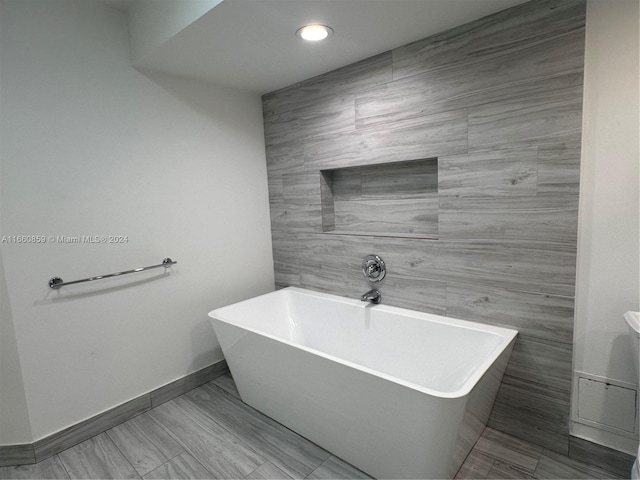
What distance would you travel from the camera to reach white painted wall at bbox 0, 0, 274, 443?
6.11 ft

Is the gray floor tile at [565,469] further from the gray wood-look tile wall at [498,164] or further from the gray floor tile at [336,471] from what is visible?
the gray floor tile at [336,471]

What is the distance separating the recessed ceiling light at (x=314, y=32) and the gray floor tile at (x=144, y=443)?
2.39 metres

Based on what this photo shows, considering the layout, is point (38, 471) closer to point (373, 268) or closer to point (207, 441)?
point (207, 441)

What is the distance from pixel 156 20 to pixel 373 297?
2103mm

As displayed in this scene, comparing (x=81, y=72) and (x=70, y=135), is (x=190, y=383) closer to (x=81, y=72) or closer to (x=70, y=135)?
(x=70, y=135)

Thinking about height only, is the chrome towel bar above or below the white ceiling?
below

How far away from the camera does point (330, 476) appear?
1.78 metres

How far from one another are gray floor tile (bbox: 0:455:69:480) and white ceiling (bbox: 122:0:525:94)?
2.36m

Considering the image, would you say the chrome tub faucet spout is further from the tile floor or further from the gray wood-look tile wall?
the tile floor

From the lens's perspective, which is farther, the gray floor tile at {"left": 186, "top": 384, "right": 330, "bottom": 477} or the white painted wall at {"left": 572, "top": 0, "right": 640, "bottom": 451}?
the gray floor tile at {"left": 186, "top": 384, "right": 330, "bottom": 477}

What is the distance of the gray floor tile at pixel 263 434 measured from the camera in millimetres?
1886

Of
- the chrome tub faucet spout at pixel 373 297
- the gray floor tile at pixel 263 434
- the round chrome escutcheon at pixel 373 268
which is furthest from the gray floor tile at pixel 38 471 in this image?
the round chrome escutcheon at pixel 373 268

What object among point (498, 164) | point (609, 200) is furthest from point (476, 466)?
point (498, 164)

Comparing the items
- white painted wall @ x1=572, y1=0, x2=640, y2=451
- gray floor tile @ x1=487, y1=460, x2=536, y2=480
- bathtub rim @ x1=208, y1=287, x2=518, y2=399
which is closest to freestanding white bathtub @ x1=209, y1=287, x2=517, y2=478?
bathtub rim @ x1=208, y1=287, x2=518, y2=399
